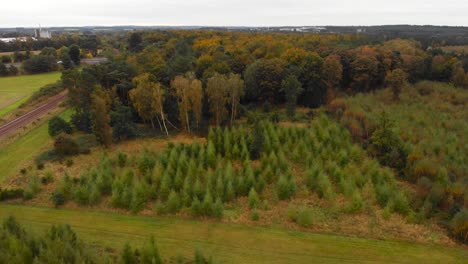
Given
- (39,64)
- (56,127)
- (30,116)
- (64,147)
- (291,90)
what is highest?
(39,64)

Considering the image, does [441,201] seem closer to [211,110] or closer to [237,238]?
[237,238]

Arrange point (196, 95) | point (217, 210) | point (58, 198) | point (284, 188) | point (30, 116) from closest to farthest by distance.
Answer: point (217, 210) < point (58, 198) < point (284, 188) < point (196, 95) < point (30, 116)

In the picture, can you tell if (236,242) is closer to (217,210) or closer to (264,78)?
(217,210)

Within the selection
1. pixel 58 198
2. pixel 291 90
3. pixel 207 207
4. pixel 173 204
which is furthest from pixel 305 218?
pixel 291 90

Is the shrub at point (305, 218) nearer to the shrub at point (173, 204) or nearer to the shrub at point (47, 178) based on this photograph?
the shrub at point (173, 204)

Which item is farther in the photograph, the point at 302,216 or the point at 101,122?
the point at 101,122

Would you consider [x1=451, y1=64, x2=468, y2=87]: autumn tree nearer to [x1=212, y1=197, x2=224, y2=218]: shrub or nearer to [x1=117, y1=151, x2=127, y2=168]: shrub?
[x1=212, y1=197, x2=224, y2=218]: shrub

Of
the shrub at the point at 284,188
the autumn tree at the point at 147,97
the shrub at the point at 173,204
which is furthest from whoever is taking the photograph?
the autumn tree at the point at 147,97

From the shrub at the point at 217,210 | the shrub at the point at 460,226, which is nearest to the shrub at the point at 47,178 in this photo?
the shrub at the point at 217,210
